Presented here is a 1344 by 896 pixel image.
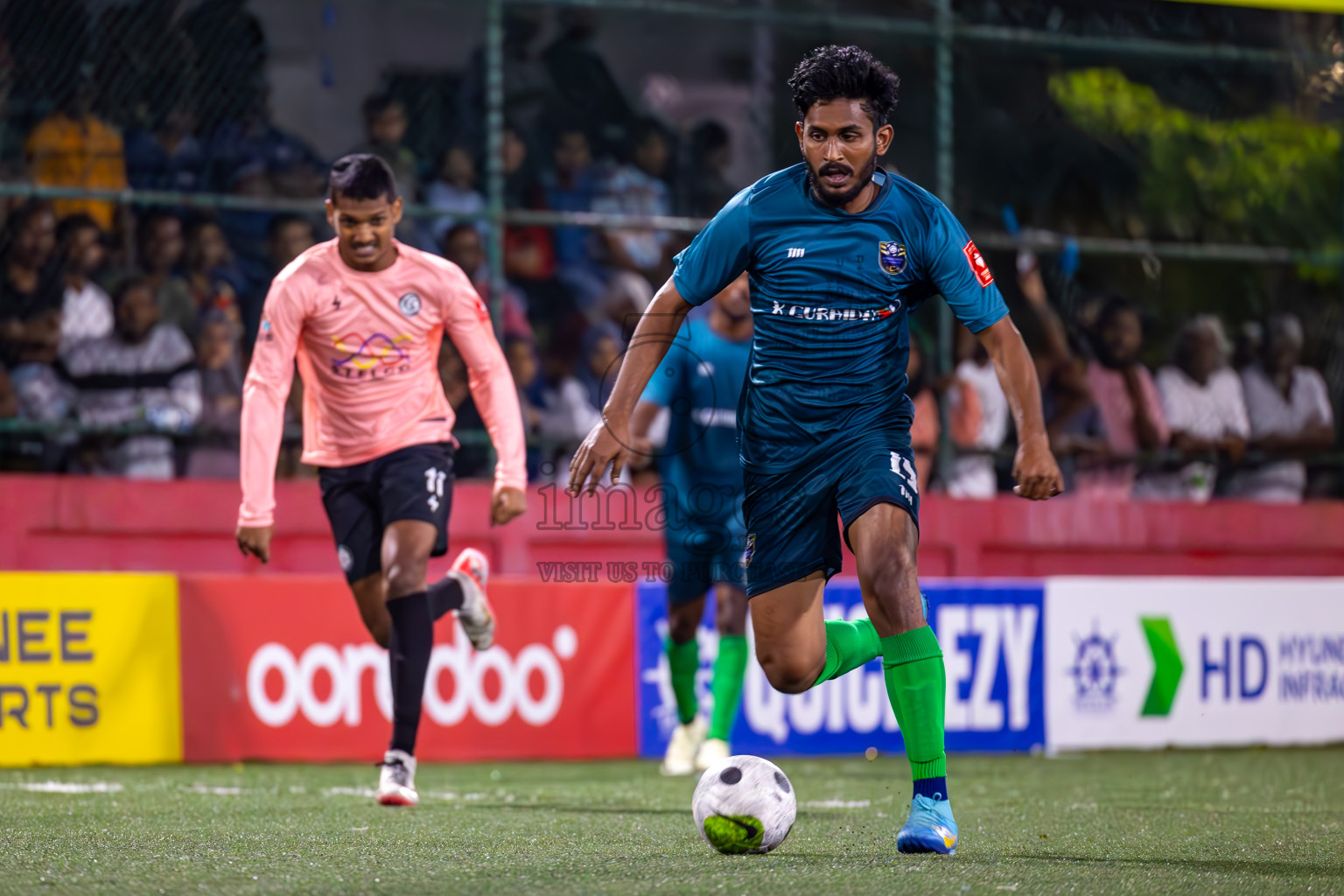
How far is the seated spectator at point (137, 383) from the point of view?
923 centimetres

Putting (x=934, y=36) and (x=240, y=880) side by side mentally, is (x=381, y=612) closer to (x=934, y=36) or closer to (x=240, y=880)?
(x=240, y=880)

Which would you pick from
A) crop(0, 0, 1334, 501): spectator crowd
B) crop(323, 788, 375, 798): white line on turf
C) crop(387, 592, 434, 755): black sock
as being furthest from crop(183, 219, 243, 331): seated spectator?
crop(387, 592, 434, 755): black sock

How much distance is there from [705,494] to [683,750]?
1.12m

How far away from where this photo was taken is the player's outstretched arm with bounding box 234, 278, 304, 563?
6.06 m

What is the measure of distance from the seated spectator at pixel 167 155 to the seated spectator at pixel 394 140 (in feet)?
3.54

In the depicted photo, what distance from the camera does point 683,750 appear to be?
7.77 metres

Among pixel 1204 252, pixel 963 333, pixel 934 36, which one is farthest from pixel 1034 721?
pixel 934 36

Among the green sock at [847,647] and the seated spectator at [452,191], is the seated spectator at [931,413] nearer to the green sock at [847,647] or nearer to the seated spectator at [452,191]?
the seated spectator at [452,191]

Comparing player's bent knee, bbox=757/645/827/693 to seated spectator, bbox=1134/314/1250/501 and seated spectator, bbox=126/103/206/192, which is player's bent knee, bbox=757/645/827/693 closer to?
seated spectator, bbox=126/103/206/192

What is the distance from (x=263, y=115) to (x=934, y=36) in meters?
4.24

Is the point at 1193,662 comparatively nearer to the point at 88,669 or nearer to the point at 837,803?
the point at 837,803

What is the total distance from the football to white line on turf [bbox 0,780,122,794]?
9.67 ft

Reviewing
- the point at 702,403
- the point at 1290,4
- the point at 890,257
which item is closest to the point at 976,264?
the point at 890,257

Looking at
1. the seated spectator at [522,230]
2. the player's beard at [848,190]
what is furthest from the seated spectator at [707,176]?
the player's beard at [848,190]
